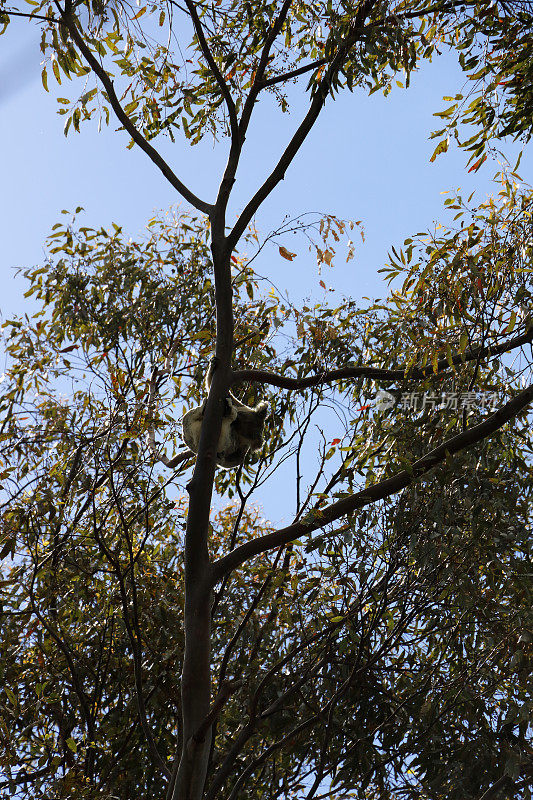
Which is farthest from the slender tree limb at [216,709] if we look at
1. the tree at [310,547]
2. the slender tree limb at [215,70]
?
the slender tree limb at [215,70]

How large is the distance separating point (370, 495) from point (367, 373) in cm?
67

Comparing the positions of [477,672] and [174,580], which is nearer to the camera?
[477,672]

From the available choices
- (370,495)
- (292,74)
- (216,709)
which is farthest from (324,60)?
(216,709)

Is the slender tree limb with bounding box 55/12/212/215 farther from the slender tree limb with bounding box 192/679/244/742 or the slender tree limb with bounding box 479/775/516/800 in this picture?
the slender tree limb with bounding box 479/775/516/800

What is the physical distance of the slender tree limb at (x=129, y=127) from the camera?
4.09 meters

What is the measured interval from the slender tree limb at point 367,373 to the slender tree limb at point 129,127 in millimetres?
783

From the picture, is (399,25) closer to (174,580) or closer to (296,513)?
(296,513)

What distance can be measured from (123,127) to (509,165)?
1.93 meters

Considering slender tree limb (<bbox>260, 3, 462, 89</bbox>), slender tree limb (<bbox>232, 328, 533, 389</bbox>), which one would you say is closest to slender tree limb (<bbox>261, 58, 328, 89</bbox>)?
slender tree limb (<bbox>260, 3, 462, 89</bbox>)

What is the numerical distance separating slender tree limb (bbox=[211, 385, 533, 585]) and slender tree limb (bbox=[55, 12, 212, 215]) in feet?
4.82

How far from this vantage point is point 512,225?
441 cm

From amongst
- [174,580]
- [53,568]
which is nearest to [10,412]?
[53,568]

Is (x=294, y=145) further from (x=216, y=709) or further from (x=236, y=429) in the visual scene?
(x=216, y=709)

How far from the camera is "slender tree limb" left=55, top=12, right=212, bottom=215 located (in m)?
4.09
